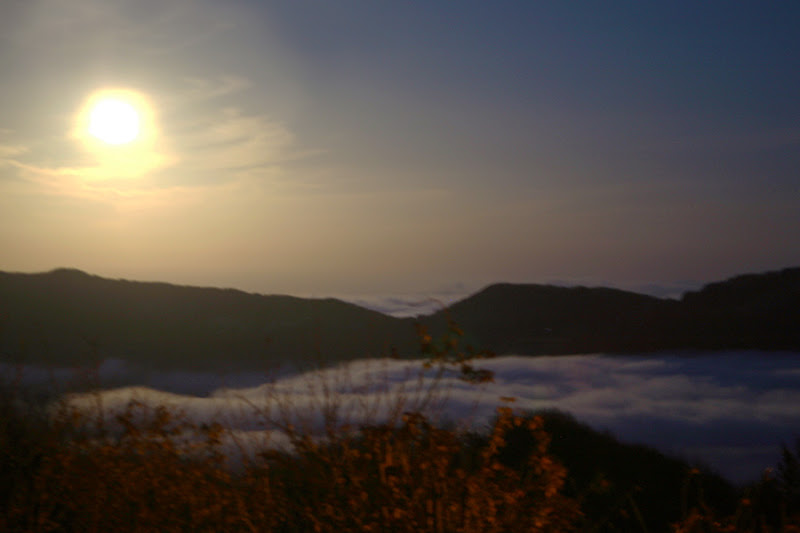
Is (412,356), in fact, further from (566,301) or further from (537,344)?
(566,301)

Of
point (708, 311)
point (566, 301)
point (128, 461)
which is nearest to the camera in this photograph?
point (128, 461)

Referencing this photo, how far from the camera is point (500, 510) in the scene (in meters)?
5.13

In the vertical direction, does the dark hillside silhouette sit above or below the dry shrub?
above

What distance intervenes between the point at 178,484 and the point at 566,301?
19.0 m

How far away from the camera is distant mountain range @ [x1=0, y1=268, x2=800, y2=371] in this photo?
315 inches

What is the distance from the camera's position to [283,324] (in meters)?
10.6

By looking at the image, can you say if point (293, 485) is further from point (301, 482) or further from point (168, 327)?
point (168, 327)

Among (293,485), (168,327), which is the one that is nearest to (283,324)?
(293,485)

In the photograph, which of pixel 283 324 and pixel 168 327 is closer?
pixel 283 324

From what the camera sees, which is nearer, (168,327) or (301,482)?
(301,482)

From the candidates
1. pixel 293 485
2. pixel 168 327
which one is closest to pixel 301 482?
pixel 293 485

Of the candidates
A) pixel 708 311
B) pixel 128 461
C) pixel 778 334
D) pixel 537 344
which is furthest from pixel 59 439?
pixel 708 311

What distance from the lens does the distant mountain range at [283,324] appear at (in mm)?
8008

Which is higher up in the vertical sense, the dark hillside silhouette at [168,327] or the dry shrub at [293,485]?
the dark hillside silhouette at [168,327]
